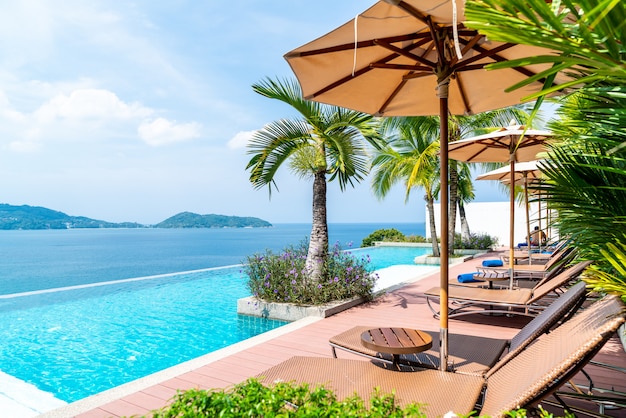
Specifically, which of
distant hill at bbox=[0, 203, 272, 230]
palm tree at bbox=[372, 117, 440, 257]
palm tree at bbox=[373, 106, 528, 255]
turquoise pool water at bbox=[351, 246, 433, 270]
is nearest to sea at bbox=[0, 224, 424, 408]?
turquoise pool water at bbox=[351, 246, 433, 270]

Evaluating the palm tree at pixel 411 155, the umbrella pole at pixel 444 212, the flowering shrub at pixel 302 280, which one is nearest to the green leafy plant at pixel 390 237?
the palm tree at pixel 411 155

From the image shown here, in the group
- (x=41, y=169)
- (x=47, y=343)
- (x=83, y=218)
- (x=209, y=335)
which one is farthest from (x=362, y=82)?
(x=83, y=218)

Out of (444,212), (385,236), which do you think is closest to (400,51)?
(444,212)

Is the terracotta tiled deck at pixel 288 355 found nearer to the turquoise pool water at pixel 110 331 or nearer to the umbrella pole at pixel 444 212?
the turquoise pool water at pixel 110 331

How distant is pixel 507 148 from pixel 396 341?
582 cm

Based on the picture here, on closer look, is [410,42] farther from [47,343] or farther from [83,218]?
[83,218]

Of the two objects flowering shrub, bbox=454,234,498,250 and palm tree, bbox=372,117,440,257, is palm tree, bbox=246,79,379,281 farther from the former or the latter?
flowering shrub, bbox=454,234,498,250

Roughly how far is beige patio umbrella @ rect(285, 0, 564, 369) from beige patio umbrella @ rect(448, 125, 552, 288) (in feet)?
8.01

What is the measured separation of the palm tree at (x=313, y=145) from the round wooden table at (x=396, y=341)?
3.78 metres

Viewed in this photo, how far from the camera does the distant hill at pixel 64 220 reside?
430ft

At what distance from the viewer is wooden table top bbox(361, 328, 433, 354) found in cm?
286

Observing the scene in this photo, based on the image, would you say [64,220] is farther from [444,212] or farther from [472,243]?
[444,212]

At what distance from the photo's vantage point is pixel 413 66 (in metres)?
3.32

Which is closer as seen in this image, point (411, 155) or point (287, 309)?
point (287, 309)
